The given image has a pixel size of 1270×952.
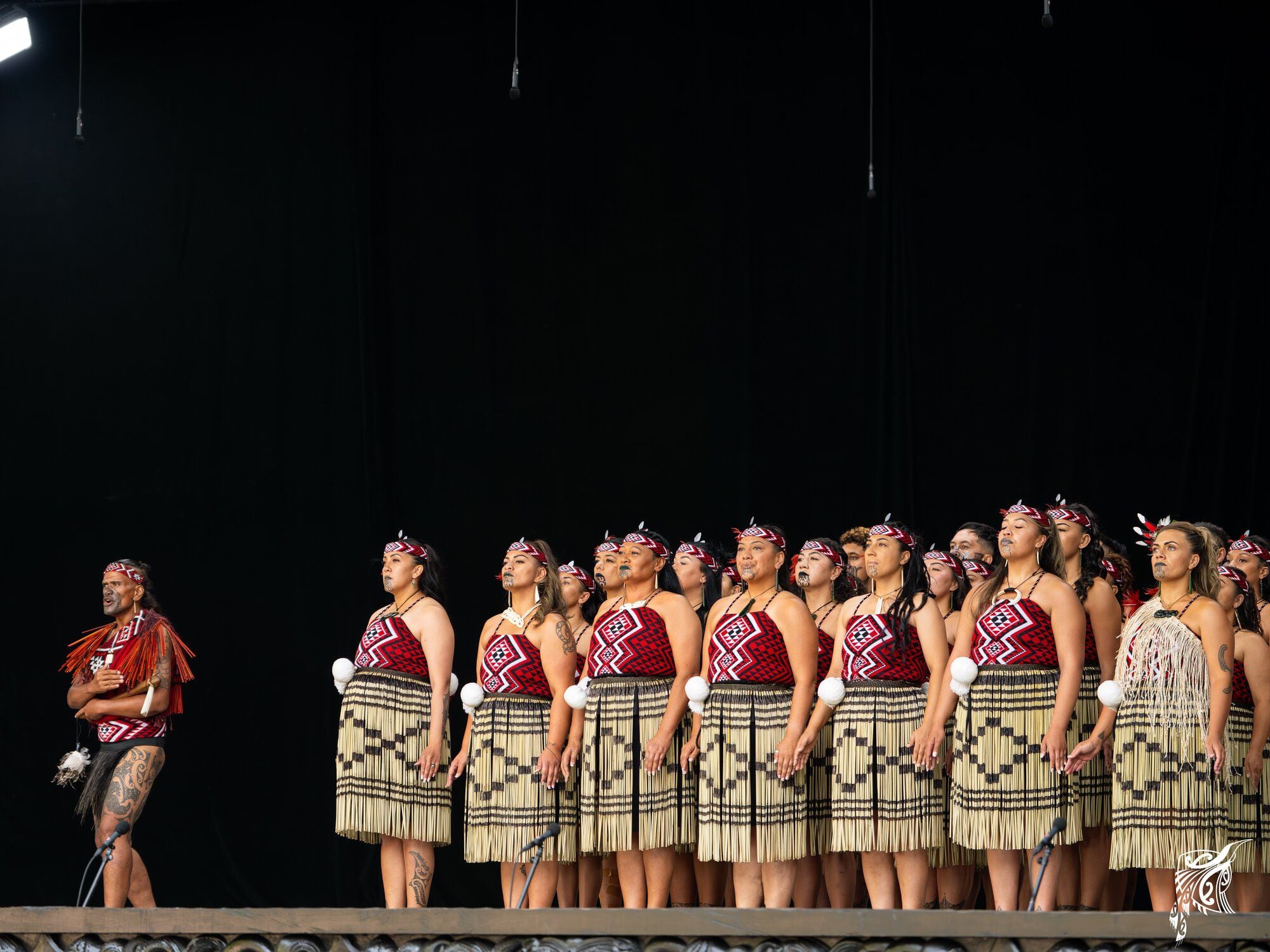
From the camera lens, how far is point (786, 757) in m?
5.21

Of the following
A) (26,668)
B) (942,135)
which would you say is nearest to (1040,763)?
(942,135)

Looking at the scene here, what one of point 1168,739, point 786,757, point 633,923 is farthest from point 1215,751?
point 633,923

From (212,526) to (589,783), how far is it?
3.22 m

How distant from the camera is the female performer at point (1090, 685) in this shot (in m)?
5.12

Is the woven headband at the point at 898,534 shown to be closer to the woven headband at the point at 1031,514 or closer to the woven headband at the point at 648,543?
the woven headband at the point at 1031,514

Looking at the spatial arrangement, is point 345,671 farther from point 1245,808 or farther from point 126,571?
point 1245,808

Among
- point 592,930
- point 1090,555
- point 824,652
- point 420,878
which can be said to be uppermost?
point 1090,555

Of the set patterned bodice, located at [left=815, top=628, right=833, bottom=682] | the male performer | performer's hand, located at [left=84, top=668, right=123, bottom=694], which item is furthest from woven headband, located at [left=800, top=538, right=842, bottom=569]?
performer's hand, located at [left=84, top=668, right=123, bottom=694]

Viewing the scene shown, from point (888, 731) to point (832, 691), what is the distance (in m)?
0.20

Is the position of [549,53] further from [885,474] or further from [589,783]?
[589,783]

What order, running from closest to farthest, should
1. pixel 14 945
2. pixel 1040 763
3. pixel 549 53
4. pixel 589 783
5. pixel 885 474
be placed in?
pixel 14 945 → pixel 1040 763 → pixel 589 783 → pixel 885 474 → pixel 549 53

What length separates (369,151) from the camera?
315 inches

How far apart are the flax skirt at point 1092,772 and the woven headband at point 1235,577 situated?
507 millimetres

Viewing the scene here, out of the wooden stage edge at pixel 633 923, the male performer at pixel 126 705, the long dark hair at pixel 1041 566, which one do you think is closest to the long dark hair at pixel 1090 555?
the long dark hair at pixel 1041 566
